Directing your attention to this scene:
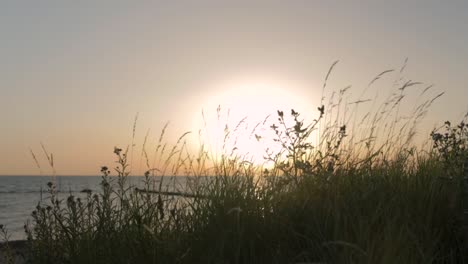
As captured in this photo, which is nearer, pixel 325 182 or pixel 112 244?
pixel 112 244

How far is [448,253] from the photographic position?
3660 mm

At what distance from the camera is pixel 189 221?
4.10m

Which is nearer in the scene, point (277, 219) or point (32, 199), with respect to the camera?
point (277, 219)

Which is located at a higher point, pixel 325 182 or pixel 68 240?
pixel 325 182

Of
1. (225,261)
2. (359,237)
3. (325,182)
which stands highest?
(325,182)

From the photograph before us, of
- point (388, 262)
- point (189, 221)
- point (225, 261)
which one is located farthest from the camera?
point (189, 221)

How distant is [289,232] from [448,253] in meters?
1.22

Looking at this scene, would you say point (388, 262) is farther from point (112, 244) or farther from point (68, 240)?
point (68, 240)

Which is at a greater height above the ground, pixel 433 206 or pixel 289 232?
pixel 433 206

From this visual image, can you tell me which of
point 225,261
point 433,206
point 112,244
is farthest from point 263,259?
point 433,206

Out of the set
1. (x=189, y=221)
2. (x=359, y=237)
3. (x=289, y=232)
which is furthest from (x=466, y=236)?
(x=189, y=221)

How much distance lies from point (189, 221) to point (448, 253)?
2.08m

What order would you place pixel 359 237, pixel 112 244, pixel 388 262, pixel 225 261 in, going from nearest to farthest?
pixel 388 262 < pixel 359 237 < pixel 225 261 < pixel 112 244

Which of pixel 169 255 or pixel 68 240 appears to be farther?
pixel 68 240
